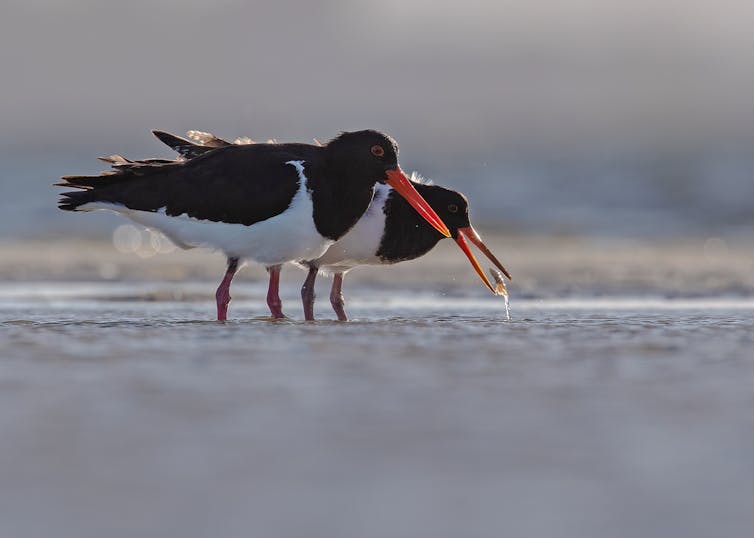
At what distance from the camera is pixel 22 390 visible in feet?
14.1

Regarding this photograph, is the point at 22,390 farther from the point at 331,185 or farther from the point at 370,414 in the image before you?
the point at 331,185

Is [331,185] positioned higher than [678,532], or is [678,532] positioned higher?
[331,185]

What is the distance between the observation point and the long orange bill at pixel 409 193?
25.9ft

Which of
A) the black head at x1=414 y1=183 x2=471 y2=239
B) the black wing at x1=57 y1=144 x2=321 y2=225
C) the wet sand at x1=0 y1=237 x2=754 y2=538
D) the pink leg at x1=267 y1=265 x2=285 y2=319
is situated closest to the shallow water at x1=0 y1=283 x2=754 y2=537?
the wet sand at x1=0 y1=237 x2=754 y2=538

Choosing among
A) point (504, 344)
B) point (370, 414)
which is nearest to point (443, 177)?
point (504, 344)

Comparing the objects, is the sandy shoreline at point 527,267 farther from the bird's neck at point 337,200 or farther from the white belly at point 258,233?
the white belly at point 258,233

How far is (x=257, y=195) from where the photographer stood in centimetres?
743

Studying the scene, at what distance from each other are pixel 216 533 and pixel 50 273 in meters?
10.1

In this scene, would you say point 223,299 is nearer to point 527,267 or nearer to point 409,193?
point 409,193

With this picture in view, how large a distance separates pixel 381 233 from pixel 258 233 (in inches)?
41.2

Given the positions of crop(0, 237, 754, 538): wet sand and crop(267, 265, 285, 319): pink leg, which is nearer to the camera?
crop(0, 237, 754, 538): wet sand

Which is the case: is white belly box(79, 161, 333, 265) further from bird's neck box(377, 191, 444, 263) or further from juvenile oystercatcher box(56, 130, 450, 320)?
bird's neck box(377, 191, 444, 263)

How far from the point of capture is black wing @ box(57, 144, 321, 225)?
745cm

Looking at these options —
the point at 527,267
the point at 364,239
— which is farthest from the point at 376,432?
the point at 527,267
